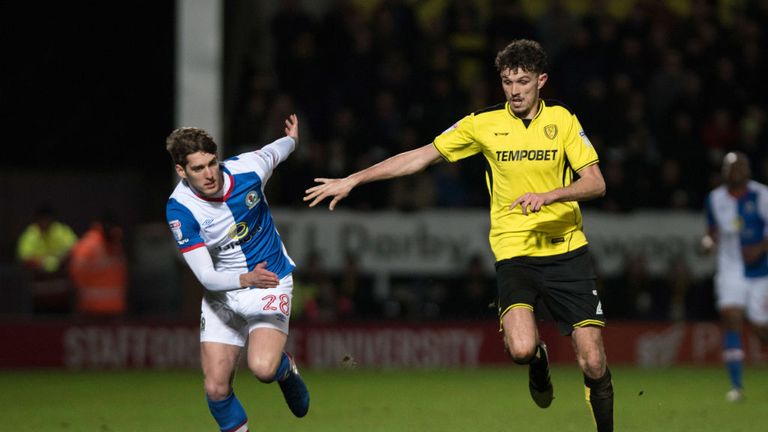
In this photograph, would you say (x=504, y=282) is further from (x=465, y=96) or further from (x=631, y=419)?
(x=465, y=96)

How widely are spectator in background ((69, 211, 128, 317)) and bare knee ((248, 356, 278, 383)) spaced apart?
817cm

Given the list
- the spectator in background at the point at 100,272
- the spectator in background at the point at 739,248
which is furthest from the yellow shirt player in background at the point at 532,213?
the spectator in background at the point at 100,272

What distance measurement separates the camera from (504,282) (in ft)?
24.6

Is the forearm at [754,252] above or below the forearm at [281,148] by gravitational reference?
below

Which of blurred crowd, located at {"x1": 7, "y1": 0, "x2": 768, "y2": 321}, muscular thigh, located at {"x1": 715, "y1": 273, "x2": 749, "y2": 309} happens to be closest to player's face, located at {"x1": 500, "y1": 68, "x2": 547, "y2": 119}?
muscular thigh, located at {"x1": 715, "y1": 273, "x2": 749, "y2": 309}

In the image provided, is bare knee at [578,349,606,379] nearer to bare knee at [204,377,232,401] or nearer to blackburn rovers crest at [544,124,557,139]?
blackburn rovers crest at [544,124,557,139]

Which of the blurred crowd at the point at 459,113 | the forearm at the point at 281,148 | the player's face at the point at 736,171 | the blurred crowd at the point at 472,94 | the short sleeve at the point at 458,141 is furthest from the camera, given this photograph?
the blurred crowd at the point at 472,94

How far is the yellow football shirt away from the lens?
7.38 metres

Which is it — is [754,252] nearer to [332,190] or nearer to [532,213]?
[532,213]

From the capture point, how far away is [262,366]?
7.51 metres

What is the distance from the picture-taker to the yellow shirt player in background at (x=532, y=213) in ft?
23.9

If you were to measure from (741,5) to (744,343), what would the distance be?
548cm

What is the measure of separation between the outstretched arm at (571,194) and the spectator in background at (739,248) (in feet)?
15.6

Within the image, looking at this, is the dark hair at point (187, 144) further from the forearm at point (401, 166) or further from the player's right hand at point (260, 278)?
the forearm at point (401, 166)
